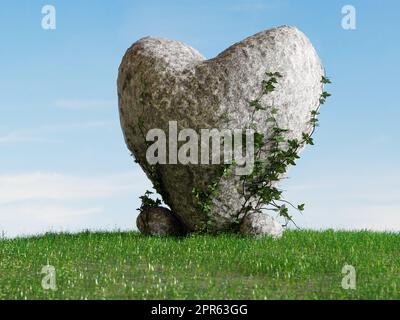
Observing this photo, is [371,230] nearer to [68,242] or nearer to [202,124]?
[202,124]

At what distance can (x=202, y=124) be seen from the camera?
1323 cm

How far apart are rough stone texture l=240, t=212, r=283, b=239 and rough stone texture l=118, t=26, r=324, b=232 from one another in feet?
0.92

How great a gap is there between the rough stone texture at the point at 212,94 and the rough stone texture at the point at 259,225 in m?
0.28

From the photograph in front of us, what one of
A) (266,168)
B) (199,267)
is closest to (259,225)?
(266,168)

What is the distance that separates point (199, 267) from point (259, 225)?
321cm

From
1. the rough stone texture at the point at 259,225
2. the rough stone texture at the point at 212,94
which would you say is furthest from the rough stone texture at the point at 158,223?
the rough stone texture at the point at 259,225

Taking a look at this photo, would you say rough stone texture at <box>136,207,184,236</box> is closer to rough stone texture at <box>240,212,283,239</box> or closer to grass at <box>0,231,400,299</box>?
grass at <box>0,231,400,299</box>

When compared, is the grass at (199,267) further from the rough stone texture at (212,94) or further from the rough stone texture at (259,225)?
the rough stone texture at (212,94)

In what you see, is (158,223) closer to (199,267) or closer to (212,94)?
(212,94)

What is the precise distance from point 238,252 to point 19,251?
13.1 ft

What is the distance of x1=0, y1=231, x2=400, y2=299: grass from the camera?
29.4ft

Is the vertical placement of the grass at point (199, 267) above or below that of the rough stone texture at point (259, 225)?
below

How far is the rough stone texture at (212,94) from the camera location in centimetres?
1331

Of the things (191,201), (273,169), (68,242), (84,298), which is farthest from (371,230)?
(84,298)
